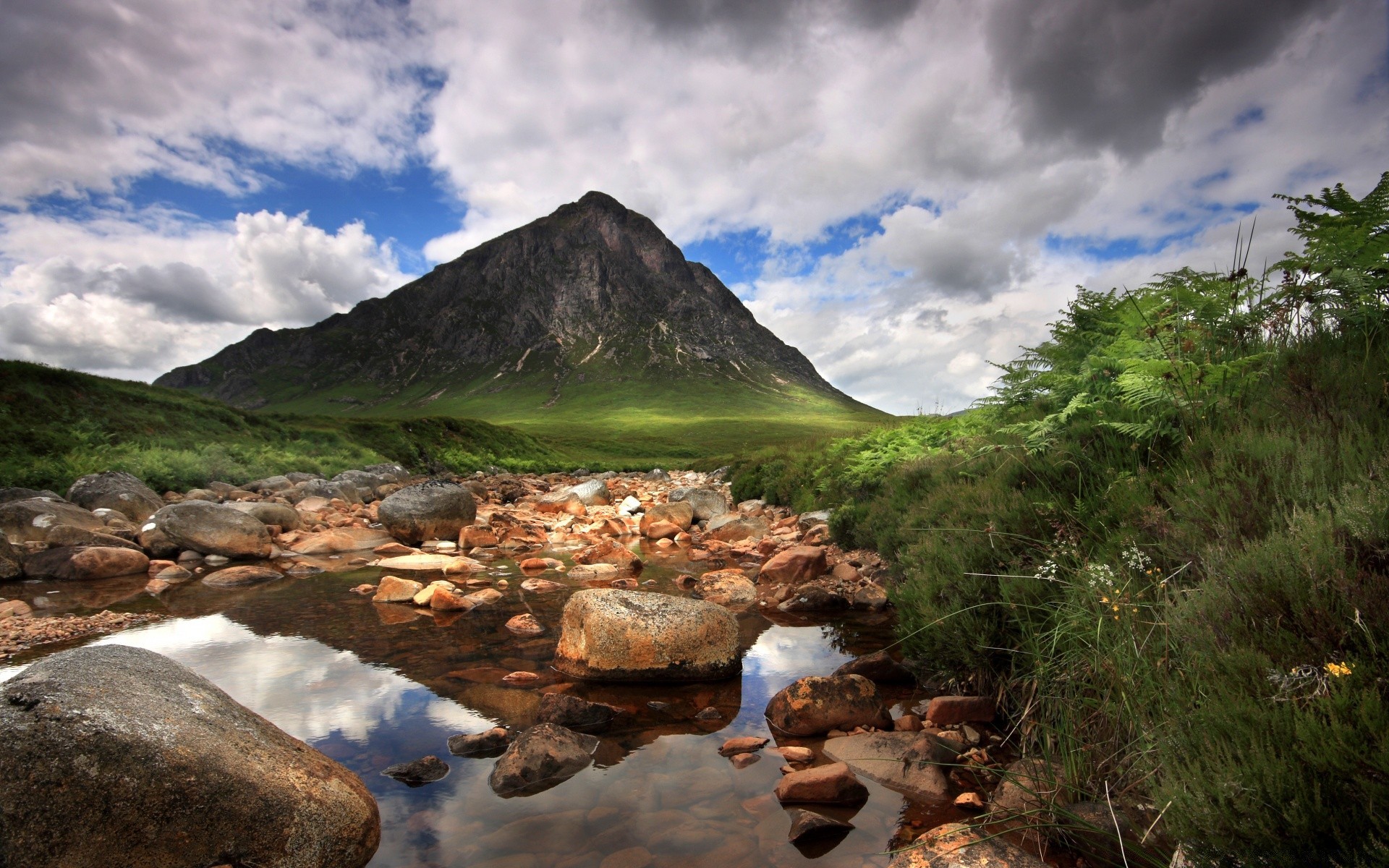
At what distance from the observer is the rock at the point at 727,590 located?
10.0m

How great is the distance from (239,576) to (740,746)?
10.8m

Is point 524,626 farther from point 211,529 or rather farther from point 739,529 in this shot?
point 211,529

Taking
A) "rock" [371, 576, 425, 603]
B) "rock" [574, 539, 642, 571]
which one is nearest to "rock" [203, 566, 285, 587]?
"rock" [371, 576, 425, 603]

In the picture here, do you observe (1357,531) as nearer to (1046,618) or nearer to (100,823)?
(1046,618)

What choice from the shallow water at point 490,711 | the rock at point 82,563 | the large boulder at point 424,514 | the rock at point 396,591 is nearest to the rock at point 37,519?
the rock at point 82,563

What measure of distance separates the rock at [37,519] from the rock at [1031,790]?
16.9m

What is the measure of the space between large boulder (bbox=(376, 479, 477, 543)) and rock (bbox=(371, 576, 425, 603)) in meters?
5.92

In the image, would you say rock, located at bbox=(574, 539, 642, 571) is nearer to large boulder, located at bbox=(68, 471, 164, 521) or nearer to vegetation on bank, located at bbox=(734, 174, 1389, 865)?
vegetation on bank, located at bbox=(734, 174, 1389, 865)

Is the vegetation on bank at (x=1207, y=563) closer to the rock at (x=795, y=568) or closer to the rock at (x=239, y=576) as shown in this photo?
the rock at (x=795, y=568)

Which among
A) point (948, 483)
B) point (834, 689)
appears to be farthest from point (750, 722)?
point (948, 483)

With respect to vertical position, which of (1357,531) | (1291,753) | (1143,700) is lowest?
(1143,700)

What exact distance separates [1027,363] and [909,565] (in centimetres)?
416

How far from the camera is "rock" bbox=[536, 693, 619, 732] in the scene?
566cm

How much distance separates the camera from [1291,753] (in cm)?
225
